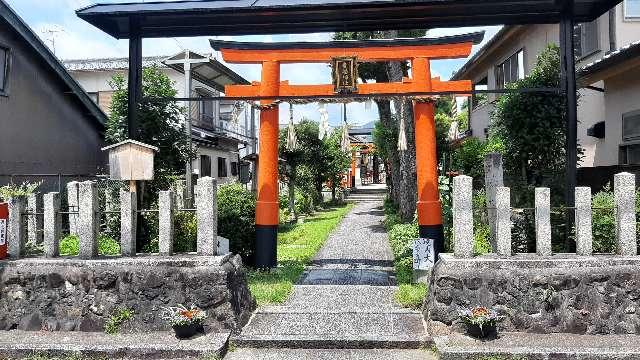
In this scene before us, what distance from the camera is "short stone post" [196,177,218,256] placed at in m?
7.46

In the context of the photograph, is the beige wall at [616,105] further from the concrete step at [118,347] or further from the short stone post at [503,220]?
the concrete step at [118,347]

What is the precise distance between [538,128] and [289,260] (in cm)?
621

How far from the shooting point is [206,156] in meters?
26.9

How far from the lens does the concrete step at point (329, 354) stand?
6.54 m

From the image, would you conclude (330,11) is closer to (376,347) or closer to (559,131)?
A: (559,131)

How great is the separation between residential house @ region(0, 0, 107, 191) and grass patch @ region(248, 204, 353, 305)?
6193mm

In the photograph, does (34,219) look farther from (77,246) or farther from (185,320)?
(185,320)

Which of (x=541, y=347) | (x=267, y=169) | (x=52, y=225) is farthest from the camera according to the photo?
(x=267, y=169)

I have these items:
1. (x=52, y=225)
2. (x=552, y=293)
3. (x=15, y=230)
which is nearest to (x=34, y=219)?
(x=15, y=230)

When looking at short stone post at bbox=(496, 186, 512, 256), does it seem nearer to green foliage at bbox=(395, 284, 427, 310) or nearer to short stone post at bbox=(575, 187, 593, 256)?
short stone post at bbox=(575, 187, 593, 256)

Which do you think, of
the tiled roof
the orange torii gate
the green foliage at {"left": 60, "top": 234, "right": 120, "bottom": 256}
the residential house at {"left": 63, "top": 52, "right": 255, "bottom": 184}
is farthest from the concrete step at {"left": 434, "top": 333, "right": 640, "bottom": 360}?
the tiled roof

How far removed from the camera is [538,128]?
10516 millimetres

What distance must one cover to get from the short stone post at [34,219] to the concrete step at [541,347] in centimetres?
613

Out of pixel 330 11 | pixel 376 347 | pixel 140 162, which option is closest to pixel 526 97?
pixel 330 11
